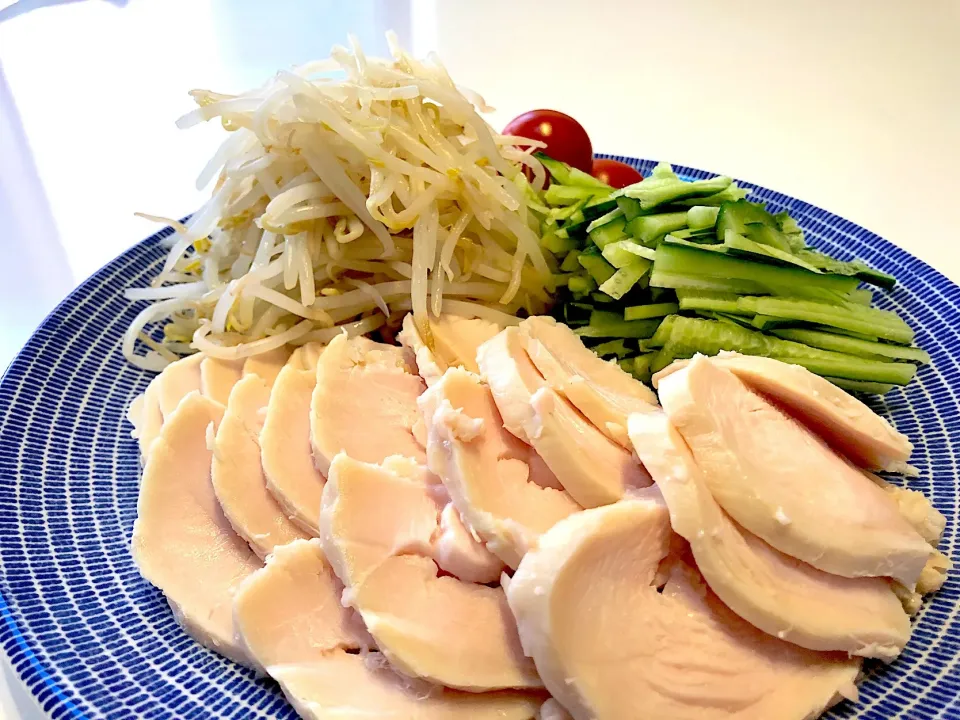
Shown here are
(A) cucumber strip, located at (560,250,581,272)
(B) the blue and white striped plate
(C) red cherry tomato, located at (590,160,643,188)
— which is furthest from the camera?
(C) red cherry tomato, located at (590,160,643,188)

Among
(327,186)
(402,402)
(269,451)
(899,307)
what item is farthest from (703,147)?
(269,451)

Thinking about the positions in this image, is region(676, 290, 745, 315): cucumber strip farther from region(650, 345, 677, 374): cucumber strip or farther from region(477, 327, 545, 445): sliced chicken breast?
region(477, 327, 545, 445): sliced chicken breast

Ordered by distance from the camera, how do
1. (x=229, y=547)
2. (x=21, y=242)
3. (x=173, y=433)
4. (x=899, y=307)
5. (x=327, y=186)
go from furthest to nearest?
(x=21, y=242), (x=899, y=307), (x=327, y=186), (x=173, y=433), (x=229, y=547)

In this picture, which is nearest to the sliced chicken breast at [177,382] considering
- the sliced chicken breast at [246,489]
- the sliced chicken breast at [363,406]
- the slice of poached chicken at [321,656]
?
the sliced chicken breast at [246,489]

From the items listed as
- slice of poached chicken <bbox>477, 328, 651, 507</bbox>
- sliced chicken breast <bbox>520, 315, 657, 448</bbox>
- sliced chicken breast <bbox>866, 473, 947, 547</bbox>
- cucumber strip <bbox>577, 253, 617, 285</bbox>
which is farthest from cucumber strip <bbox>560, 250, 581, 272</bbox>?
sliced chicken breast <bbox>866, 473, 947, 547</bbox>

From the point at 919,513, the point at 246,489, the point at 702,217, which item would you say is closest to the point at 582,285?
the point at 702,217

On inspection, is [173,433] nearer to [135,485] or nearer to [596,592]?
[135,485]

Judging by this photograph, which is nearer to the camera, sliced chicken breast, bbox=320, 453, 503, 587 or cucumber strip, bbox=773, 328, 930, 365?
sliced chicken breast, bbox=320, 453, 503, 587
